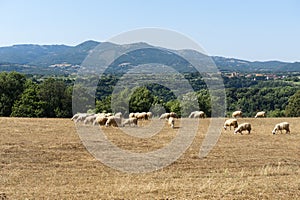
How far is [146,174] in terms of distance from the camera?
51.7 feet

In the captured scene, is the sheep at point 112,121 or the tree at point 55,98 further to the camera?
the tree at point 55,98

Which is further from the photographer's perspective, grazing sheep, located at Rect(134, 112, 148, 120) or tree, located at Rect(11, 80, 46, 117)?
tree, located at Rect(11, 80, 46, 117)

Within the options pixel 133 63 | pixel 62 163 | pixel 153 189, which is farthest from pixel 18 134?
pixel 133 63

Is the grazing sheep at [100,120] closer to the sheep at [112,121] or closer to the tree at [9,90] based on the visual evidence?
the sheep at [112,121]

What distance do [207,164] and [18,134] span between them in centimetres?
1237

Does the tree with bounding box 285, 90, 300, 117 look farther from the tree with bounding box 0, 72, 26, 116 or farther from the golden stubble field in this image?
the golden stubble field

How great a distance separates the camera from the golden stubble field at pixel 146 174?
40.7 ft

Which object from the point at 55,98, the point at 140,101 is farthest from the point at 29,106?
the point at 140,101

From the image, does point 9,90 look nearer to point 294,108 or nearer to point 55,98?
point 55,98

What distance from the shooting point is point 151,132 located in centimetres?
2936

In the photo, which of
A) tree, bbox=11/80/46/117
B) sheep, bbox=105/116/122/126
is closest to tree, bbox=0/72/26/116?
tree, bbox=11/80/46/117

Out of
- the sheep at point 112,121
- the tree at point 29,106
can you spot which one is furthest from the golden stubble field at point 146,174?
the tree at point 29,106

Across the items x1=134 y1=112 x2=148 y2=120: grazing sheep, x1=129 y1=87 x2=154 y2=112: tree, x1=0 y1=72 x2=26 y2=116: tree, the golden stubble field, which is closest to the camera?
the golden stubble field

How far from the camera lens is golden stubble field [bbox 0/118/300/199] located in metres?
12.4
